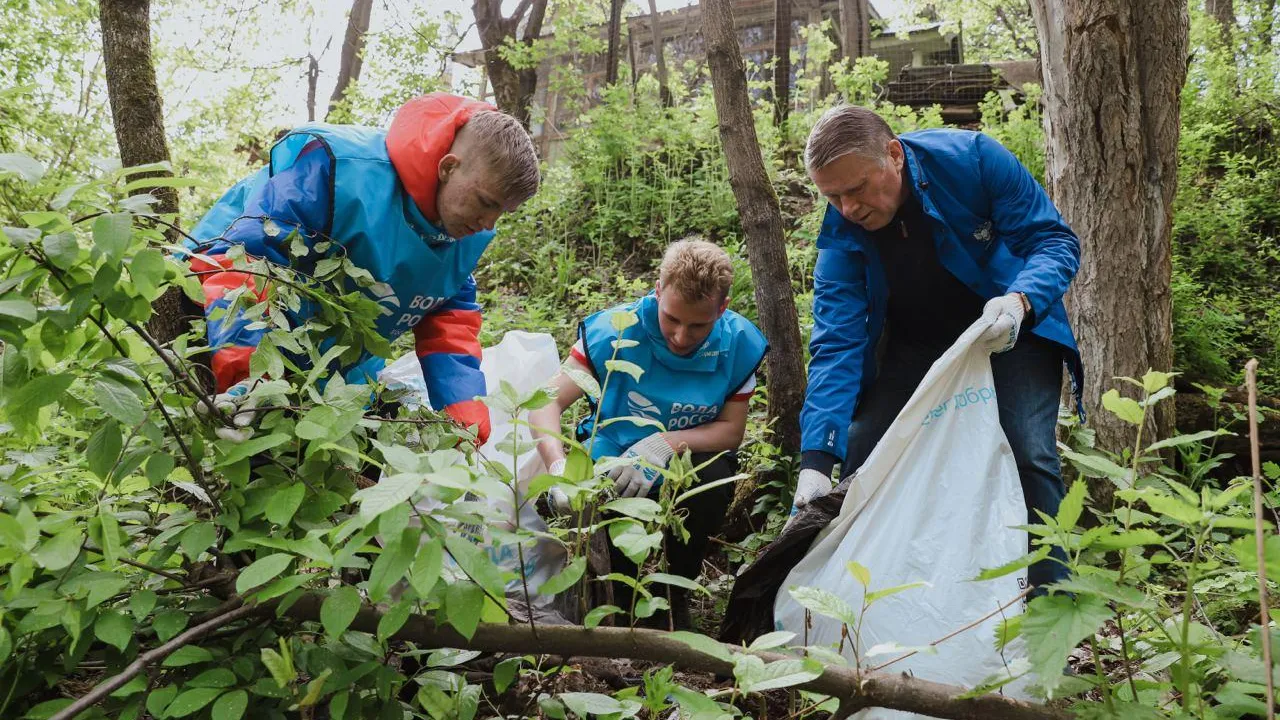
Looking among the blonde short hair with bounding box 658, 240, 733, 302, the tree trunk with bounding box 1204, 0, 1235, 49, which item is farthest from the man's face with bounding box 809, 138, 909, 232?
the tree trunk with bounding box 1204, 0, 1235, 49

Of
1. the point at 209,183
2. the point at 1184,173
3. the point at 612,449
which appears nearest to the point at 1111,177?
the point at 612,449

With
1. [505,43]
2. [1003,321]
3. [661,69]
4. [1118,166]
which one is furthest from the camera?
[661,69]

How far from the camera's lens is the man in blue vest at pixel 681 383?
2.46 metres

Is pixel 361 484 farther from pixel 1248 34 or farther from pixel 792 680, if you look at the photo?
pixel 1248 34

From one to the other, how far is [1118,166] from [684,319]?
175 centimetres

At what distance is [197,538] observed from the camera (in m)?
1.14

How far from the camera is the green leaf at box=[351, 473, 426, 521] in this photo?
849mm

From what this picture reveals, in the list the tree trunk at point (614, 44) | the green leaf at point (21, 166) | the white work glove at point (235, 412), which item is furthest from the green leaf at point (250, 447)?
the tree trunk at point (614, 44)

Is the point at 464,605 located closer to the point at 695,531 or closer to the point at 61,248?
the point at 61,248

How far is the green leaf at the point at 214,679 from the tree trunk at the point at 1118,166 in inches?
110

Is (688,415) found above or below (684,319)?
below

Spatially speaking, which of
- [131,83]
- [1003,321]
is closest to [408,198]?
[131,83]

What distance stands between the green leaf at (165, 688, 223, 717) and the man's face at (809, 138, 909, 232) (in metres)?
1.70

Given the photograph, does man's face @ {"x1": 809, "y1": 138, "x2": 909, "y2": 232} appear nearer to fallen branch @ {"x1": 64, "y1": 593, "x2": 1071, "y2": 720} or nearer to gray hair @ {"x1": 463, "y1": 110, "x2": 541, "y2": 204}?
gray hair @ {"x1": 463, "y1": 110, "x2": 541, "y2": 204}
